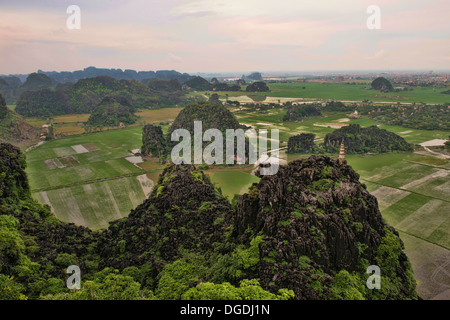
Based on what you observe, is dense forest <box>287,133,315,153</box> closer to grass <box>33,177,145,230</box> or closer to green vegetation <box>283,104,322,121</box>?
grass <box>33,177,145,230</box>

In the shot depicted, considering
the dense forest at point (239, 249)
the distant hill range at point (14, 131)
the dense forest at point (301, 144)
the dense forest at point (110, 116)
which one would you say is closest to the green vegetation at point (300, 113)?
the dense forest at point (301, 144)

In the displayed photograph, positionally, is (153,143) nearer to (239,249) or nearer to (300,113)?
(239,249)

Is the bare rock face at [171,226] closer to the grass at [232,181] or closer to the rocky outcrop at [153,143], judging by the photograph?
the grass at [232,181]

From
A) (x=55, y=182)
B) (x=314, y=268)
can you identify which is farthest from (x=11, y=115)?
(x=314, y=268)

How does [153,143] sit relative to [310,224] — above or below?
above

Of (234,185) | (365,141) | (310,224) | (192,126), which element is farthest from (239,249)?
(192,126)

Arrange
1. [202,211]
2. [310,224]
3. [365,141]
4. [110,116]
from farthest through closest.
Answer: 1. [110,116]
2. [365,141]
3. [202,211]
4. [310,224]
